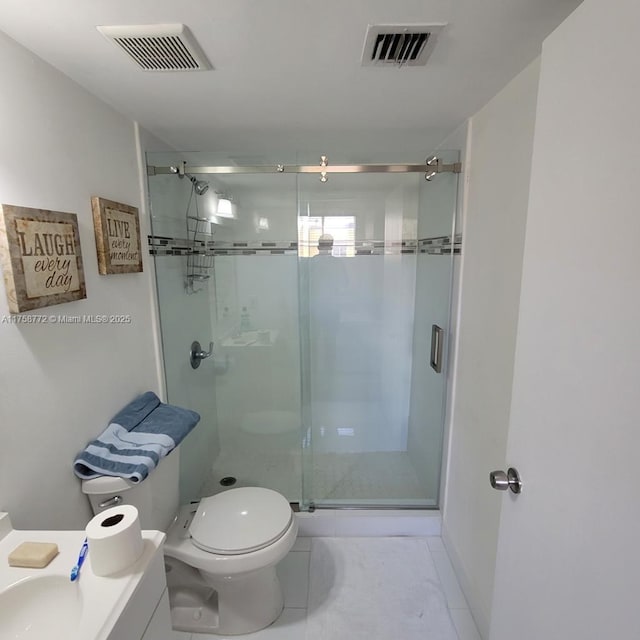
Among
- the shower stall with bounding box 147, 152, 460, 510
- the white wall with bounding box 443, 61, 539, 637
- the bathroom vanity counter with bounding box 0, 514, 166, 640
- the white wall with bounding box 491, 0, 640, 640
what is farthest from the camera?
the shower stall with bounding box 147, 152, 460, 510

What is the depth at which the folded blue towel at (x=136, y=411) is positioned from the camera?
4.83 ft

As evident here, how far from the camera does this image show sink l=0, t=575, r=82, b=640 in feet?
2.64

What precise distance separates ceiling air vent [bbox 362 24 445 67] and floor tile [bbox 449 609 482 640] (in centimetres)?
220

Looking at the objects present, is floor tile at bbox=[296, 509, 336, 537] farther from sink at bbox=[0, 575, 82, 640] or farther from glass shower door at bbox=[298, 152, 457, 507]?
sink at bbox=[0, 575, 82, 640]

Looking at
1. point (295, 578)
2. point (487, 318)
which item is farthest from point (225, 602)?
point (487, 318)

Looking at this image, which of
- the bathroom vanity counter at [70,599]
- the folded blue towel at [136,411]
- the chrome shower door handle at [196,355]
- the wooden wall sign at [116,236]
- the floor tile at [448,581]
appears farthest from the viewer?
the chrome shower door handle at [196,355]

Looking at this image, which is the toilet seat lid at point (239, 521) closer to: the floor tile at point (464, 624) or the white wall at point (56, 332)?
the white wall at point (56, 332)

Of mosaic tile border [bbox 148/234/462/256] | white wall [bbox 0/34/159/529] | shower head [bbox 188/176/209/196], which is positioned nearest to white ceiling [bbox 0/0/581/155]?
white wall [bbox 0/34/159/529]

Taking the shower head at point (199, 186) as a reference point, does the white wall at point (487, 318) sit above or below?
below

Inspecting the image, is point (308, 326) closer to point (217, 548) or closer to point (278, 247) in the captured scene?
point (278, 247)

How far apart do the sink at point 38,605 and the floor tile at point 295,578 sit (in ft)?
3.64

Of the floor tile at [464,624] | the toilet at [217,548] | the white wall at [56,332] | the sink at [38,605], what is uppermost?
the white wall at [56,332]

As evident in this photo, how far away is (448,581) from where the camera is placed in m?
1.75

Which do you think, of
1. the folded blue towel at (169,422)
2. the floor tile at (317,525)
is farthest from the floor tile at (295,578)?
the folded blue towel at (169,422)
